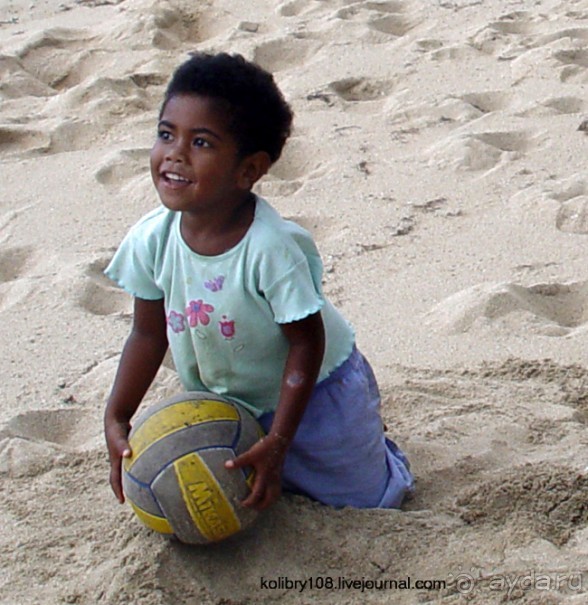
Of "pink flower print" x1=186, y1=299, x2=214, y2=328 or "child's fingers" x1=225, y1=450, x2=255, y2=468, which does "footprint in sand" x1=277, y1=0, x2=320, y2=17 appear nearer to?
"pink flower print" x1=186, y1=299, x2=214, y2=328

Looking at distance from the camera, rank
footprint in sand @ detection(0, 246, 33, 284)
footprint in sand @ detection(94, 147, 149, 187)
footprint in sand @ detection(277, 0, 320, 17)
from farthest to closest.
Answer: footprint in sand @ detection(277, 0, 320, 17)
footprint in sand @ detection(94, 147, 149, 187)
footprint in sand @ detection(0, 246, 33, 284)

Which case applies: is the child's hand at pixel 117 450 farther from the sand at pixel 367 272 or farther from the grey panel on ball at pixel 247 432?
the grey panel on ball at pixel 247 432

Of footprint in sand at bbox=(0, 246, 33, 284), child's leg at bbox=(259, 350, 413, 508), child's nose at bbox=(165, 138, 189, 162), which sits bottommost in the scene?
footprint in sand at bbox=(0, 246, 33, 284)

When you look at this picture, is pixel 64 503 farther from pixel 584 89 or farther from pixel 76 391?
pixel 584 89

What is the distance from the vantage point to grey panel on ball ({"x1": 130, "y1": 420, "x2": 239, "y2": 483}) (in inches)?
103

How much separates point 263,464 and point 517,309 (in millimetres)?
1465

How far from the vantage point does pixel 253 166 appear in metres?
2.62

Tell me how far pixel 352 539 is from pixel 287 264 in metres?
0.68

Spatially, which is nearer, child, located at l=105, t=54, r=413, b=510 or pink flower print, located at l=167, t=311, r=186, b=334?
child, located at l=105, t=54, r=413, b=510

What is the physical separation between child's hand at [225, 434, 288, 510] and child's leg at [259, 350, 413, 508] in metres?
0.25

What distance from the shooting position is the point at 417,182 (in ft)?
15.7

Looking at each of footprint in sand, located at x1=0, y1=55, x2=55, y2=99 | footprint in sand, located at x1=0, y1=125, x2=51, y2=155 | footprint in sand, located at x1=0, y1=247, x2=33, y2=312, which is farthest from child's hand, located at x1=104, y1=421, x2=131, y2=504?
footprint in sand, located at x1=0, y1=55, x2=55, y2=99

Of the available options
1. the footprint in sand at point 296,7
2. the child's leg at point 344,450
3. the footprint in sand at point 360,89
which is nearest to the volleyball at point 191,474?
the child's leg at point 344,450

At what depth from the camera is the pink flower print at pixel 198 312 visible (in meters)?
2.67
